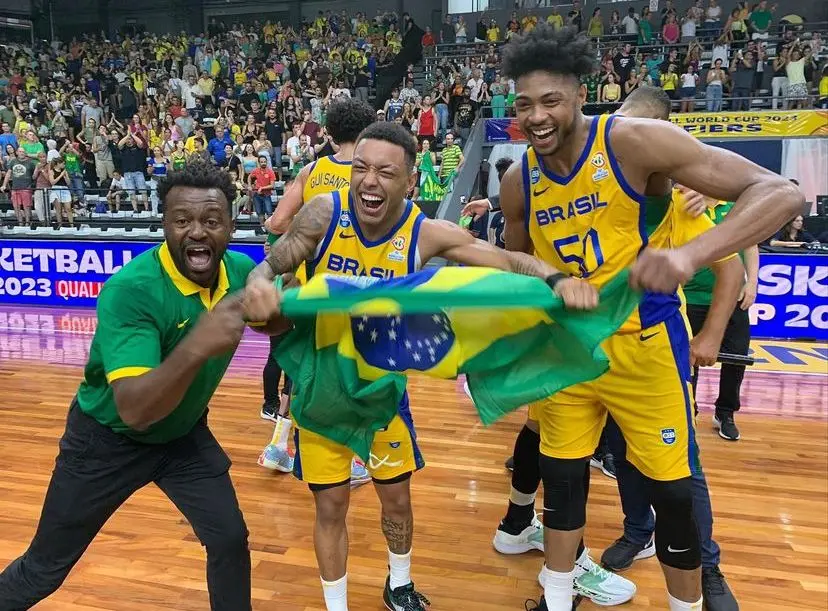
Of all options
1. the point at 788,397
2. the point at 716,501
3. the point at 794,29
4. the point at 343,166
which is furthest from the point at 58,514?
the point at 794,29

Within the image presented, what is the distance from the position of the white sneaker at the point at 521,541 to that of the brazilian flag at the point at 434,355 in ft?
3.95

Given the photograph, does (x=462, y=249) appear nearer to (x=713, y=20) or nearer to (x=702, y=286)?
(x=702, y=286)

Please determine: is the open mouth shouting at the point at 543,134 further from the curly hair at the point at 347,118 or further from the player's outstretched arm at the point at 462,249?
the curly hair at the point at 347,118

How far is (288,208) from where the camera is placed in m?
3.74

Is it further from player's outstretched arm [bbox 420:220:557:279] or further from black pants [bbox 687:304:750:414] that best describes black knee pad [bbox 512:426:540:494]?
black pants [bbox 687:304:750:414]

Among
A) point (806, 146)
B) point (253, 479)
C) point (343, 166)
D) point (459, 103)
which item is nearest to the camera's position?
point (343, 166)

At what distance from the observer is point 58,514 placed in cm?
203

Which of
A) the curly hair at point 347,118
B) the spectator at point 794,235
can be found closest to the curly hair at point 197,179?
the curly hair at point 347,118

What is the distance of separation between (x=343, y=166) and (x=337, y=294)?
1.94 m

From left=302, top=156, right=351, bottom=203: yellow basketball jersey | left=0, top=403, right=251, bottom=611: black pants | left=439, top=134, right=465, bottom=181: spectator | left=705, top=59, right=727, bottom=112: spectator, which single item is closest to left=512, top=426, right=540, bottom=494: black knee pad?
left=0, top=403, right=251, bottom=611: black pants

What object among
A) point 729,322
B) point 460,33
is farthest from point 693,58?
point 729,322

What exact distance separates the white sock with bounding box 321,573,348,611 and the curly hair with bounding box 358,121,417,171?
4.97 ft

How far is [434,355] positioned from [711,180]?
0.97 m

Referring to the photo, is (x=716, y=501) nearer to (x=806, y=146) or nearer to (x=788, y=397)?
(x=788, y=397)
